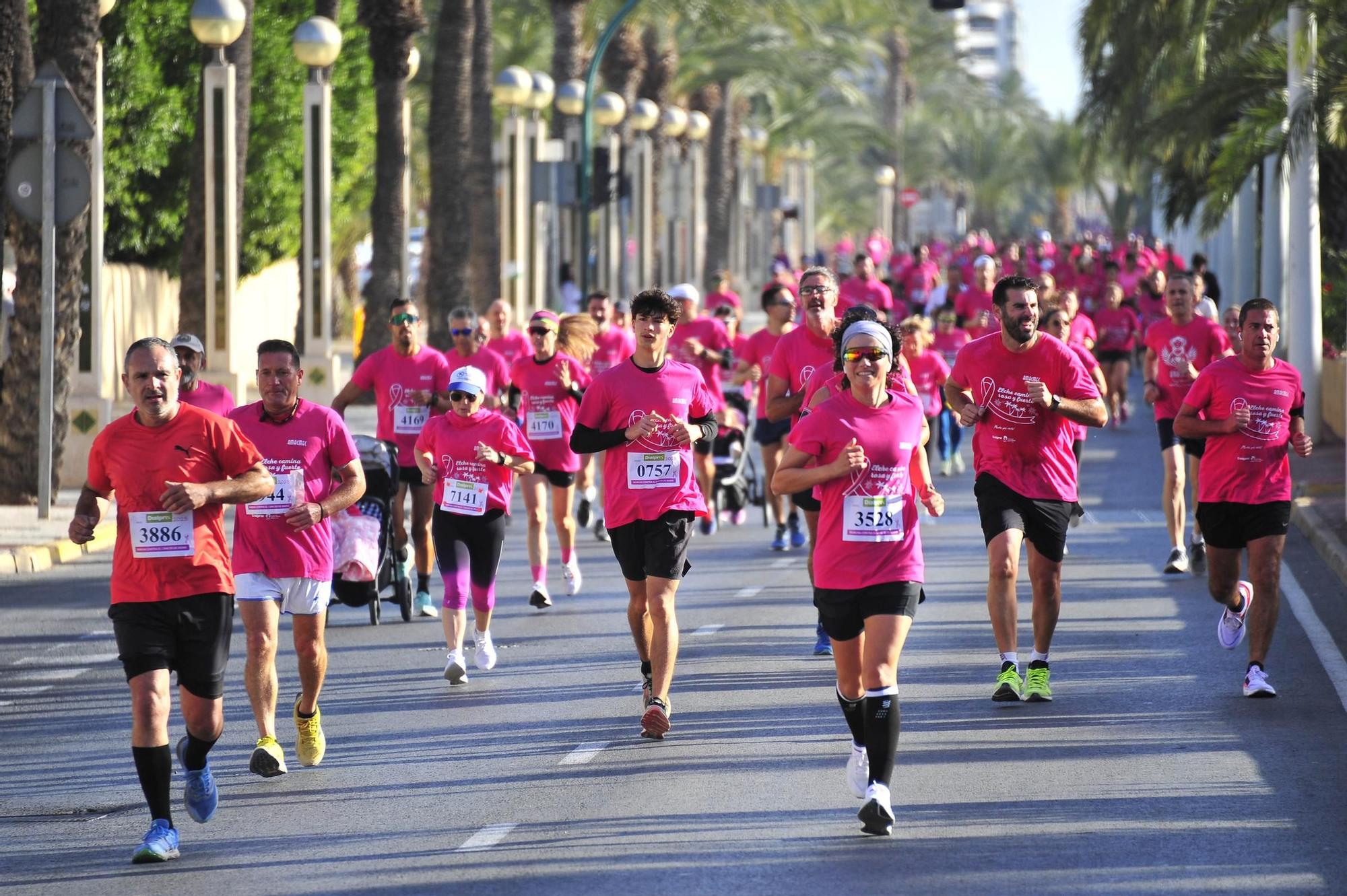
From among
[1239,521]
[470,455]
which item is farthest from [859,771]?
[470,455]

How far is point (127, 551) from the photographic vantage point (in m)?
7.83

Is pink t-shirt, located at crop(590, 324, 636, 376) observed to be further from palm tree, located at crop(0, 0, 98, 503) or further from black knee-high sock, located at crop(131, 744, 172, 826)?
black knee-high sock, located at crop(131, 744, 172, 826)

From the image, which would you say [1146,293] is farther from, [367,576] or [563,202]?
[367,576]

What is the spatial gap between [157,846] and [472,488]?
4.30 meters

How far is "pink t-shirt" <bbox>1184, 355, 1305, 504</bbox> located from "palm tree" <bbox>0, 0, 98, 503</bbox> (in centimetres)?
1095

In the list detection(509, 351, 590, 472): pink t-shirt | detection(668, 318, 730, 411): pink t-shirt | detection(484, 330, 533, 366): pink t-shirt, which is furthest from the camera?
detection(668, 318, 730, 411): pink t-shirt

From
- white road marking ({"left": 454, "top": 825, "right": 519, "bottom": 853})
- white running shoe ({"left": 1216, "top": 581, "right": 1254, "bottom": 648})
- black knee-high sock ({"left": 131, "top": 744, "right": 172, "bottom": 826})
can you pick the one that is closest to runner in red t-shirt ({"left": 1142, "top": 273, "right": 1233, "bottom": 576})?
white running shoe ({"left": 1216, "top": 581, "right": 1254, "bottom": 648})

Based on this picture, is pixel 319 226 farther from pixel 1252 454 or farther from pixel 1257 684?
pixel 1257 684

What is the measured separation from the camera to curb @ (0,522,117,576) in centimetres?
1592

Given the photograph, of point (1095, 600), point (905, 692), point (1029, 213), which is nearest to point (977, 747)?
point (905, 692)

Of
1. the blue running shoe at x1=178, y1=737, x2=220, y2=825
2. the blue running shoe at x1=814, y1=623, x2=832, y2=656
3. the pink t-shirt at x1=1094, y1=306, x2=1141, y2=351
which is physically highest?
the pink t-shirt at x1=1094, y1=306, x2=1141, y2=351

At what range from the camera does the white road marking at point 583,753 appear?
929cm

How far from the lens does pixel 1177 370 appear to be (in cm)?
1520

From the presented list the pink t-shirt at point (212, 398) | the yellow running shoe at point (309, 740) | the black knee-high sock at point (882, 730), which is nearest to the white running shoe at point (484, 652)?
the pink t-shirt at point (212, 398)
